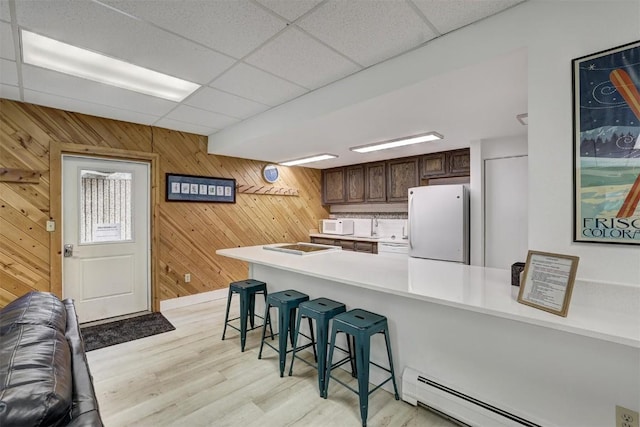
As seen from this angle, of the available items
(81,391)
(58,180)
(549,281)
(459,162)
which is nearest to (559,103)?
(549,281)

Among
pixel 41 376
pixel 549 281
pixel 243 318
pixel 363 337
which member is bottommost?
pixel 243 318

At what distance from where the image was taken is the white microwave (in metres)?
5.73

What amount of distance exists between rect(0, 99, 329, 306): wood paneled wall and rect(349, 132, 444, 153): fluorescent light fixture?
200 cm

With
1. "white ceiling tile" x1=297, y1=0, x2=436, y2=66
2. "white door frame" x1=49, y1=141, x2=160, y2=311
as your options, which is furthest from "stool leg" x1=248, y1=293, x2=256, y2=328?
"white ceiling tile" x1=297, y1=0, x2=436, y2=66

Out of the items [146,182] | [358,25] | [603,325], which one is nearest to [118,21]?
[358,25]

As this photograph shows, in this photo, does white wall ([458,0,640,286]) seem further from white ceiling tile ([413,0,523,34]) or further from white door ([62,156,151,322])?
white door ([62,156,151,322])

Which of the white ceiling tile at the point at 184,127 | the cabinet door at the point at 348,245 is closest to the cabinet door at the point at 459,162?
the cabinet door at the point at 348,245

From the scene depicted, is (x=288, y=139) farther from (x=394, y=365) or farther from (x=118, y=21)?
(x=394, y=365)

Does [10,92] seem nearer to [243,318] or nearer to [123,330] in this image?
[123,330]

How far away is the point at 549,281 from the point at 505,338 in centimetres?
51

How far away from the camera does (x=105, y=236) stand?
3.76m

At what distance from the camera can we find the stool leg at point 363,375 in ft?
6.25

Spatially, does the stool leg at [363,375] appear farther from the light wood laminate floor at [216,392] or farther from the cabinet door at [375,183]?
the cabinet door at [375,183]

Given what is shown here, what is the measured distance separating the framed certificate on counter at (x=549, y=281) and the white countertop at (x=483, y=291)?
0.14 feet
